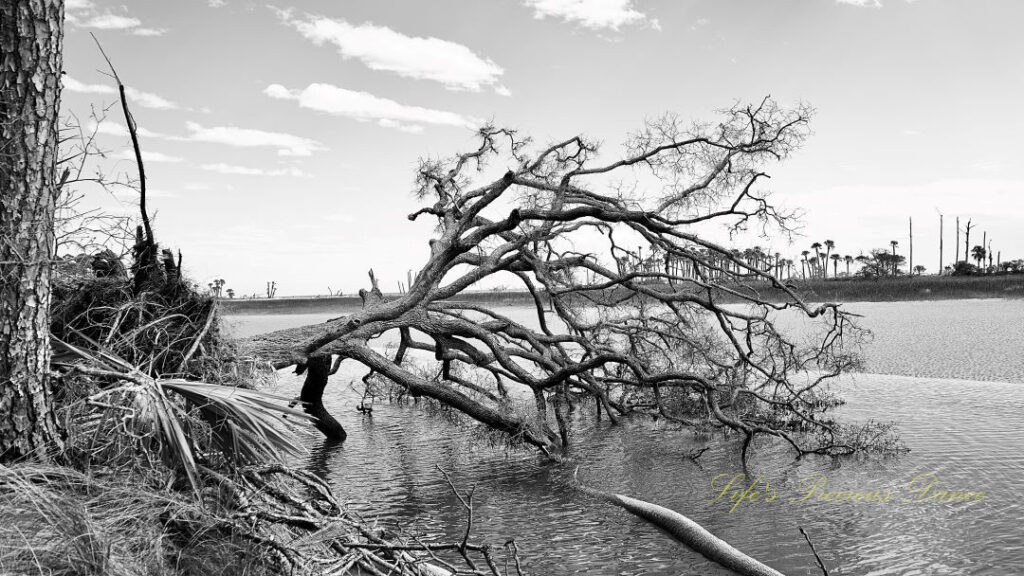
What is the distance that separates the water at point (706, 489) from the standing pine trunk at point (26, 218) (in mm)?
2582

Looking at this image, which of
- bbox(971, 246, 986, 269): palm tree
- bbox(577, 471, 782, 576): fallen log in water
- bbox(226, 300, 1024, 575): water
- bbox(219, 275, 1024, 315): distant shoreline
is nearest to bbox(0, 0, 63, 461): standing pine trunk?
bbox(226, 300, 1024, 575): water

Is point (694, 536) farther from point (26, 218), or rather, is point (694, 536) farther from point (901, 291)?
point (901, 291)

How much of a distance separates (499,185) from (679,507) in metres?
5.42

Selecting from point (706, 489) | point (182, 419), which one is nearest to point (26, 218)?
point (182, 419)

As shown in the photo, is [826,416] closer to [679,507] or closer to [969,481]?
[969,481]

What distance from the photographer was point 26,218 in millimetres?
5180

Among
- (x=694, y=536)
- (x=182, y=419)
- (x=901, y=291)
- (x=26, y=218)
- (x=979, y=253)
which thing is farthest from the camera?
(x=979, y=253)

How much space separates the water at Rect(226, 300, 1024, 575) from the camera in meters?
7.80

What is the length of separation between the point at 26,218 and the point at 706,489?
8177mm

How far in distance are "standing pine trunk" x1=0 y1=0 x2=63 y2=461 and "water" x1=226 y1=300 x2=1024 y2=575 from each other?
2.58 meters

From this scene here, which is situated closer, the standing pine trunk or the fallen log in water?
the standing pine trunk

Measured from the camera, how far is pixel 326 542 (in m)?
5.63

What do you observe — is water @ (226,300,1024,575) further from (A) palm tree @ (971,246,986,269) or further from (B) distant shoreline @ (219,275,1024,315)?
(A) palm tree @ (971,246,986,269)

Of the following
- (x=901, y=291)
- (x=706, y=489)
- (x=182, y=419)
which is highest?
(x=901, y=291)
